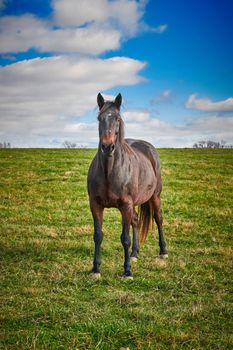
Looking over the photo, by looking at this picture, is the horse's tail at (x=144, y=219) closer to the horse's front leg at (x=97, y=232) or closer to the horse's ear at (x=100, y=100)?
the horse's front leg at (x=97, y=232)

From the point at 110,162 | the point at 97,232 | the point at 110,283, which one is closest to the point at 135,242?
the point at 97,232

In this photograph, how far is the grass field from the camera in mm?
4605

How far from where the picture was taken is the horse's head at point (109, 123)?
20.7 ft

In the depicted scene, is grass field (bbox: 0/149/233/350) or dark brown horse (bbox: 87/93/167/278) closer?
grass field (bbox: 0/149/233/350)

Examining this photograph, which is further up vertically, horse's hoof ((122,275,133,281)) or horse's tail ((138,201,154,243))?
horse's tail ((138,201,154,243))

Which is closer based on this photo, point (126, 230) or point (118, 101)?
point (118, 101)

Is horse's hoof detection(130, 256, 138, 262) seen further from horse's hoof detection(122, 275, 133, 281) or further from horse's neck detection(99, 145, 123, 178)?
horse's neck detection(99, 145, 123, 178)

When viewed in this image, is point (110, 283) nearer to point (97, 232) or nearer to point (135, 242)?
point (97, 232)

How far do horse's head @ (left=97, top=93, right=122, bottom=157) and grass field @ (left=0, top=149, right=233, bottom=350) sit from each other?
251 cm

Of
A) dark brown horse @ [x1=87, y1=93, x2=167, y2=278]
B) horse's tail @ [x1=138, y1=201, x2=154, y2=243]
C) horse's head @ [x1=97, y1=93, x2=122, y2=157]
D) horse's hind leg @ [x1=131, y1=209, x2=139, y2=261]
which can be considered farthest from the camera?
horse's tail @ [x1=138, y1=201, x2=154, y2=243]

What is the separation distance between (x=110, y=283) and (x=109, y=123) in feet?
9.71

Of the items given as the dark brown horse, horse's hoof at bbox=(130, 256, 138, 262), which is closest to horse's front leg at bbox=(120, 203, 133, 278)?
the dark brown horse

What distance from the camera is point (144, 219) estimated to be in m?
9.51

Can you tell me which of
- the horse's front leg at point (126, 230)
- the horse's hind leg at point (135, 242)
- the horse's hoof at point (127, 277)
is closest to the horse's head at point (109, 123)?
the horse's front leg at point (126, 230)
